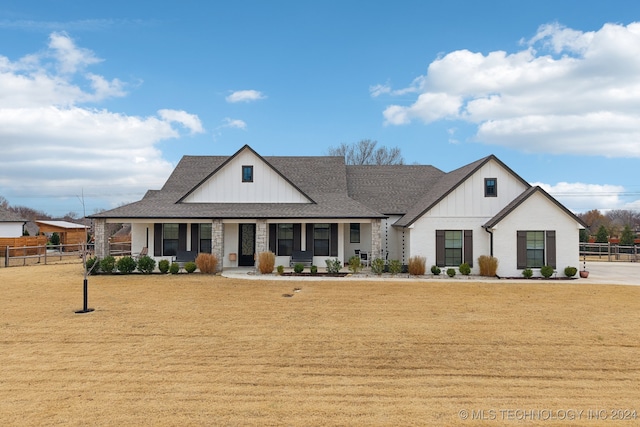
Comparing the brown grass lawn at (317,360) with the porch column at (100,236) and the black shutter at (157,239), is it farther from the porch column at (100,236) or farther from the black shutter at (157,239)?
the black shutter at (157,239)

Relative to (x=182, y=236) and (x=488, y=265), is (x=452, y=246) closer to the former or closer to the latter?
(x=488, y=265)

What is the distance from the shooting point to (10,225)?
127 ft

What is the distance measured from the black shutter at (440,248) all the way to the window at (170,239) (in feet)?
43.8

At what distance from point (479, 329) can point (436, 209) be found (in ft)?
33.5

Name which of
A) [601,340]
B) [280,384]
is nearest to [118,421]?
[280,384]

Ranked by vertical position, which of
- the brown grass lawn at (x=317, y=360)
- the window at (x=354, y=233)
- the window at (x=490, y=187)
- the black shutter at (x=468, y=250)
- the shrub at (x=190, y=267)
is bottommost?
the brown grass lawn at (x=317, y=360)

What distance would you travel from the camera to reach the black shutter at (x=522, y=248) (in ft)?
59.1

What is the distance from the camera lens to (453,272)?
17906 millimetres

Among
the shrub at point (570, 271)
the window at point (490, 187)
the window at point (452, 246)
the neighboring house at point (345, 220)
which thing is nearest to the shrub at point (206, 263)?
the neighboring house at point (345, 220)

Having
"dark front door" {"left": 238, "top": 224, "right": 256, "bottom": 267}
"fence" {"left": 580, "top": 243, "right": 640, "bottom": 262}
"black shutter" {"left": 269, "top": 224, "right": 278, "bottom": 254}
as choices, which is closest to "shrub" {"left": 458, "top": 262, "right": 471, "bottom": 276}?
"black shutter" {"left": 269, "top": 224, "right": 278, "bottom": 254}

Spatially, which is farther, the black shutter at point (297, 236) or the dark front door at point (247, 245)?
the dark front door at point (247, 245)

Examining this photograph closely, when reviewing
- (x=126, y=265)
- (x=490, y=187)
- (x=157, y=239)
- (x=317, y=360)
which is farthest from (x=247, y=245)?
(x=317, y=360)

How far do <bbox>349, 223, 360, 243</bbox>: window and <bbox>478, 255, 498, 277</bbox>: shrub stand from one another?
683 cm

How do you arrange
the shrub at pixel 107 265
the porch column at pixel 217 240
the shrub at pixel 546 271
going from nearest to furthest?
the shrub at pixel 546 271 < the shrub at pixel 107 265 < the porch column at pixel 217 240
